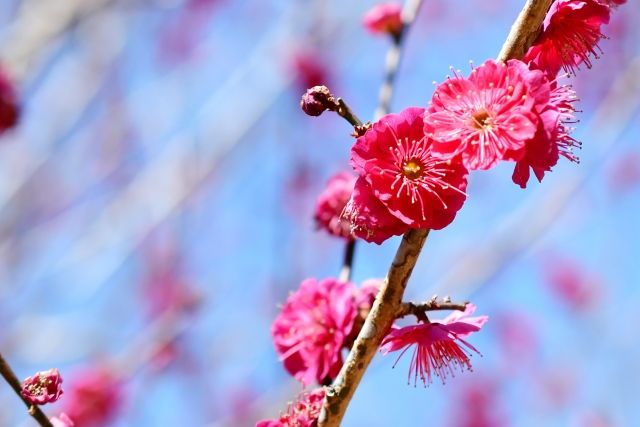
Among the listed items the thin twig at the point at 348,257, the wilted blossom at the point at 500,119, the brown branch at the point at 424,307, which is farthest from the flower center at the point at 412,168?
the thin twig at the point at 348,257

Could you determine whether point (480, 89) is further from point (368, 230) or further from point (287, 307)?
point (287, 307)

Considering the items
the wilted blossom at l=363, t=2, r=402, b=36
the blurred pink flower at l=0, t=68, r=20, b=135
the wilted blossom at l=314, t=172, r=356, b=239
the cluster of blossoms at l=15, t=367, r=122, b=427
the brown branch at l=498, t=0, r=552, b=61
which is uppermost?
the blurred pink flower at l=0, t=68, r=20, b=135

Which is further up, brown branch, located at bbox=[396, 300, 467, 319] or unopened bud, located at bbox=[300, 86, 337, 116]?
unopened bud, located at bbox=[300, 86, 337, 116]

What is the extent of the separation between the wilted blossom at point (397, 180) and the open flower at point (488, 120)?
0.04 meters

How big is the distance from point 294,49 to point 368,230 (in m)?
3.76

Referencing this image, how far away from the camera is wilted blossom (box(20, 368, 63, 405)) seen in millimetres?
1305

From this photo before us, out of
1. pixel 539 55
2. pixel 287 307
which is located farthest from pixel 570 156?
pixel 287 307

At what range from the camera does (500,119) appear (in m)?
1.38

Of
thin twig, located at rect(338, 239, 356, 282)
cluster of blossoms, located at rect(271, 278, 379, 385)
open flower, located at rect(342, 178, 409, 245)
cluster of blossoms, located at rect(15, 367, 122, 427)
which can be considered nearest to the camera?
open flower, located at rect(342, 178, 409, 245)

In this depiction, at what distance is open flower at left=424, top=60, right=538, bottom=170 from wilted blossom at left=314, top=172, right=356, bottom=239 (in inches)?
25.3

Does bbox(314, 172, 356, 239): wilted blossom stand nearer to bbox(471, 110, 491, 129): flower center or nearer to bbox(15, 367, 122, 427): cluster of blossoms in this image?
bbox(471, 110, 491, 129): flower center

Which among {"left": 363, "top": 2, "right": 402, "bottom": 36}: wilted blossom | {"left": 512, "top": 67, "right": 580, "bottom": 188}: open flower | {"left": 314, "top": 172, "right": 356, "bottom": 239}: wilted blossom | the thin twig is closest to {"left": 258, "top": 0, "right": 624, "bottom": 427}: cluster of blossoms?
{"left": 512, "top": 67, "right": 580, "bottom": 188}: open flower

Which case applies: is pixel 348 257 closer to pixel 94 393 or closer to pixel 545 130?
pixel 545 130

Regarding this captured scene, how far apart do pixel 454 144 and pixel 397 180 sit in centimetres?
14
